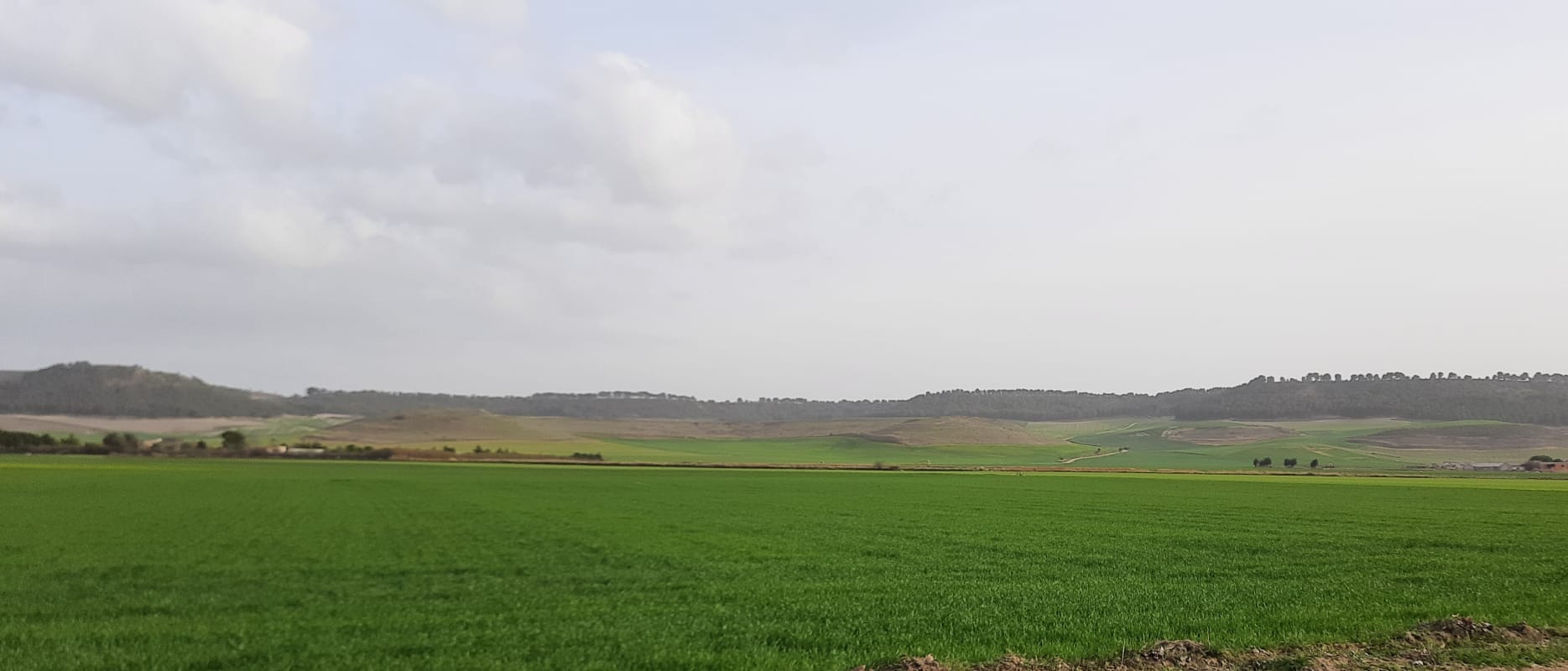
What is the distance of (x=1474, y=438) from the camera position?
152m

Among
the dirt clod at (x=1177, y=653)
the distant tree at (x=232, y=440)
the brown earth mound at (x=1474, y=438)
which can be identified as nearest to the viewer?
the dirt clod at (x=1177, y=653)

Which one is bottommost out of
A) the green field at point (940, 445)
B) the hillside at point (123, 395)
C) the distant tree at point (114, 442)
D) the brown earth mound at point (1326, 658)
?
the green field at point (940, 445)

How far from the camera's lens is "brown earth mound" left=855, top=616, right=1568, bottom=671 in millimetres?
11203

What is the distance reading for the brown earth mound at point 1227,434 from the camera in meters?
173

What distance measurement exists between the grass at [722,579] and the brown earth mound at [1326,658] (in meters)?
0.52

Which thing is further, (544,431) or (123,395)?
(544,431)

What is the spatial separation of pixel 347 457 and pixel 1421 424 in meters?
199

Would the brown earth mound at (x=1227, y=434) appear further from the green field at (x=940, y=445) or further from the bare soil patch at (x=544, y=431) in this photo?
the bare soil patch at (x=544, y=431)

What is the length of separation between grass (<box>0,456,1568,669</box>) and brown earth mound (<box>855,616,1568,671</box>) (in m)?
0.52

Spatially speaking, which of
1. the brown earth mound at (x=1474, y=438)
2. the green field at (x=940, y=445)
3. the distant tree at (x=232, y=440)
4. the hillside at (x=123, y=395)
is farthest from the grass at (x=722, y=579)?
the brown earth mound at (x=1474, y=438)

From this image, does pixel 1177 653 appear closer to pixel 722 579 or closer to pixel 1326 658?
pixel 1326 658

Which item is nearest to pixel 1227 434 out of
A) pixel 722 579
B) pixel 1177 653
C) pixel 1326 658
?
pixel 722 579

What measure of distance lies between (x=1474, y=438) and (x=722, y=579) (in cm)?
18229

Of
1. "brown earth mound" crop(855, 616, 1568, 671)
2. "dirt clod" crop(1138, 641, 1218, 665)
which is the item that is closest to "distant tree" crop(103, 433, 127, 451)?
"brown earth mound" crop(855, 616, 1568, 671)
